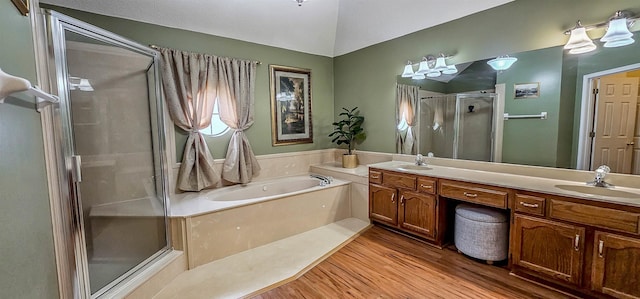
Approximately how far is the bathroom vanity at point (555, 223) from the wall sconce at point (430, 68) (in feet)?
3.83

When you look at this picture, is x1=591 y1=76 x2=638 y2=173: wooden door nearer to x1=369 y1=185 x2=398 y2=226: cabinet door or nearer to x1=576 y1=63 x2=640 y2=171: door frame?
x1=576 y1=63 x2=640 y2=171: door frame

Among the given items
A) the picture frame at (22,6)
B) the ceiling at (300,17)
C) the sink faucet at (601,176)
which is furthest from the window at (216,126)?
the sink faucet at (601,176)

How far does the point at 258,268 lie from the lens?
2.37m

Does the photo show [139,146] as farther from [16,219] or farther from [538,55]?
[538,55]

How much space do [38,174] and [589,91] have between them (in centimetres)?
364

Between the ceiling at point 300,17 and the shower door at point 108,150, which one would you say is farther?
the ceiling at point 300,17

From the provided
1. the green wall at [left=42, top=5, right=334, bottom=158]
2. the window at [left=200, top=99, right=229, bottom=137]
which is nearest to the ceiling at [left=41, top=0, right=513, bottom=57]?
the green wall at [left=42, top=5, right=334, bottom=158]

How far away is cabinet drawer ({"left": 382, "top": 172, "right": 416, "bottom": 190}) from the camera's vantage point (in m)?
2.82

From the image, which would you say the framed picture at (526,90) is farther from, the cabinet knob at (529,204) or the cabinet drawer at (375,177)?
the cabinet drawer at (375,177)

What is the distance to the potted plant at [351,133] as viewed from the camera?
13.1 ft

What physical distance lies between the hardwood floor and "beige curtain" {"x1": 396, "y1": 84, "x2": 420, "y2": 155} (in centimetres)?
130

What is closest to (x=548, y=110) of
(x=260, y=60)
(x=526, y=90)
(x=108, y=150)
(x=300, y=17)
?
(x=526, y=90)

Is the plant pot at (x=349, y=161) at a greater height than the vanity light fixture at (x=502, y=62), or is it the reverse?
the vanity light fixture at (x=502, y=62)

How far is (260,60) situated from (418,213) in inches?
110
